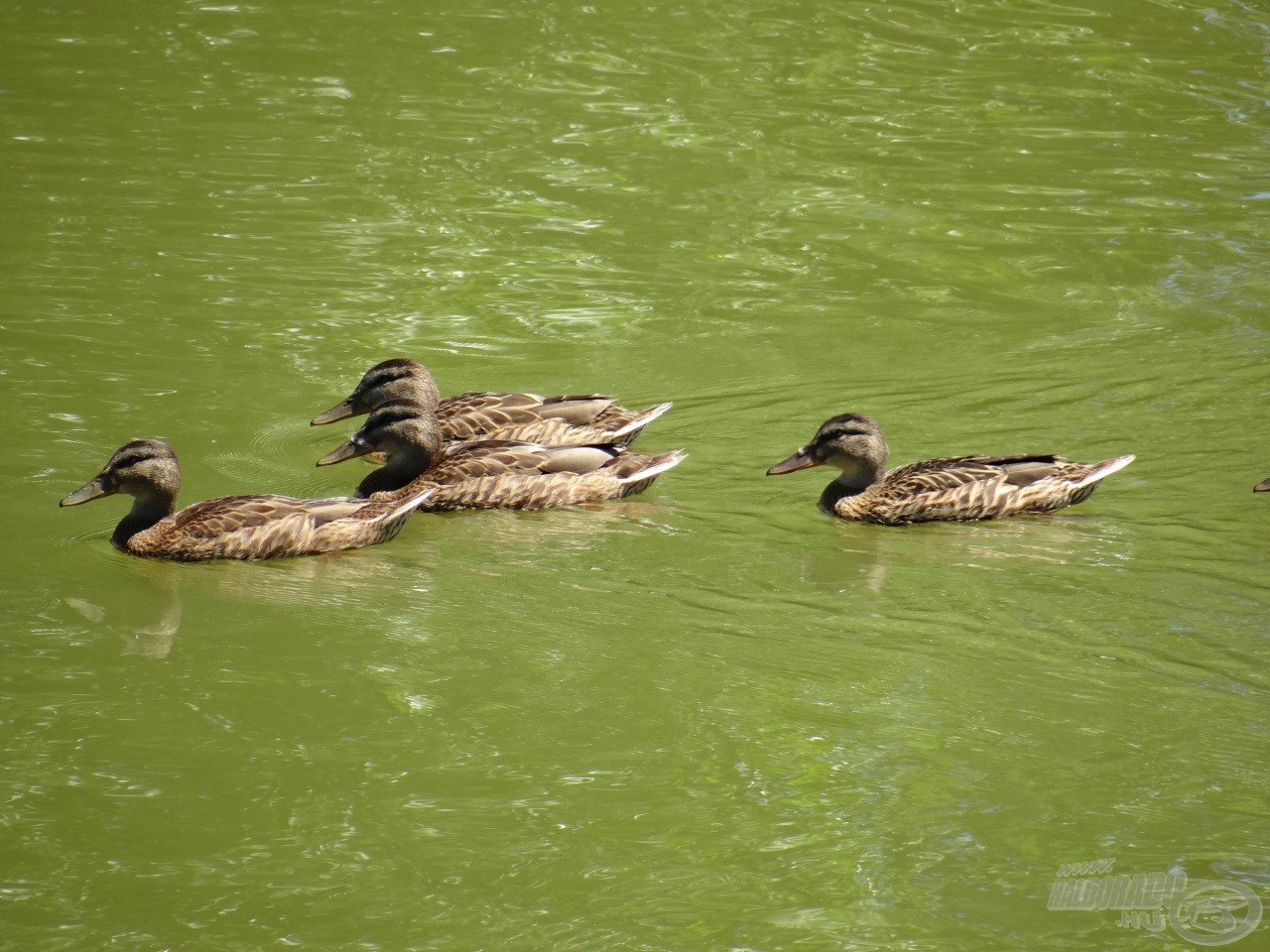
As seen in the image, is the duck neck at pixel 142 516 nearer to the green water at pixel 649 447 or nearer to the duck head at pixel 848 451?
the green water at pixel 649 447

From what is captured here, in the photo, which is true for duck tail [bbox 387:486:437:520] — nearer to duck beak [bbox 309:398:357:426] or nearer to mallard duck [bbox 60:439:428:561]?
mallard duck [bbox 60:439:428:561]

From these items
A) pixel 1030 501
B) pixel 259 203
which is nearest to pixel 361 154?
pixel 259 203

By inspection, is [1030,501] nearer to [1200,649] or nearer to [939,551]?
[939,551]

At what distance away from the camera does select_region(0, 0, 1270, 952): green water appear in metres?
5.79

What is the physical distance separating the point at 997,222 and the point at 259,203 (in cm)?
618

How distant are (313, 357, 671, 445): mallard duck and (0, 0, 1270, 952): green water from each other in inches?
17.3

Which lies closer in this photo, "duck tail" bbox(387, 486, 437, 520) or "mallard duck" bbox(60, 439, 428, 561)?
"mallard duck" bbox(60, 439, 428, 561)

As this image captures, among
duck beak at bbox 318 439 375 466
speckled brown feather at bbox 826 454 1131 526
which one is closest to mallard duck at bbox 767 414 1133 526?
speckled brown feather at bbox 826 454 1131 526

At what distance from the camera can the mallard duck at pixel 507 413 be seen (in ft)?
33.4

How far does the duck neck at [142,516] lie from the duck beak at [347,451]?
120 cm

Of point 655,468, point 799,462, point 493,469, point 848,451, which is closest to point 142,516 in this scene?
point 493,469

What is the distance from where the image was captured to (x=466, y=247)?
1363cm

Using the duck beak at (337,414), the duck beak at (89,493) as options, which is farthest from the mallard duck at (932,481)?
the duck beak at (89,493)

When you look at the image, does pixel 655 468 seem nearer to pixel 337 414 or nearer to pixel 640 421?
pixel 640 421
